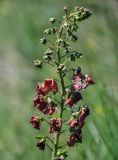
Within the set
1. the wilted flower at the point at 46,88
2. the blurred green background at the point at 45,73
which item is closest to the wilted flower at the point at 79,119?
the wilted flower at the point at 46,88

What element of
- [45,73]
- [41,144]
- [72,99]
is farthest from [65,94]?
[45,73]

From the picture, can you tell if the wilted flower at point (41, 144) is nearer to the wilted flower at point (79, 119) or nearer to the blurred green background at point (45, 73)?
the wilted flower at point (79, 119)

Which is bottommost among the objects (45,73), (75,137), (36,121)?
(75,137)

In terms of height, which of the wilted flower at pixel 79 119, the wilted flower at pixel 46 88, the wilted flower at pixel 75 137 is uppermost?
the wilted flower at pixel 46 88

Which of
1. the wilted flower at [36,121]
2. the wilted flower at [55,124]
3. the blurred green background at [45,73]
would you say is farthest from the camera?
the blurred green background at [45,73]

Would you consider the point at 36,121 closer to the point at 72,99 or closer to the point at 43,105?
the point at 43,105

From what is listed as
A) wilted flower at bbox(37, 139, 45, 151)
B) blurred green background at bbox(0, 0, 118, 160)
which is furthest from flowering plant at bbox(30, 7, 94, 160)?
blurred green background at bbox(0, 0, 118, 160)

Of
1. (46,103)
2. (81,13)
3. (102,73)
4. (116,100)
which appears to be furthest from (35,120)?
(102,73)

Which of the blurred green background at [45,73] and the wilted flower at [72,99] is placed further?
the blurred green background at [45,73]
